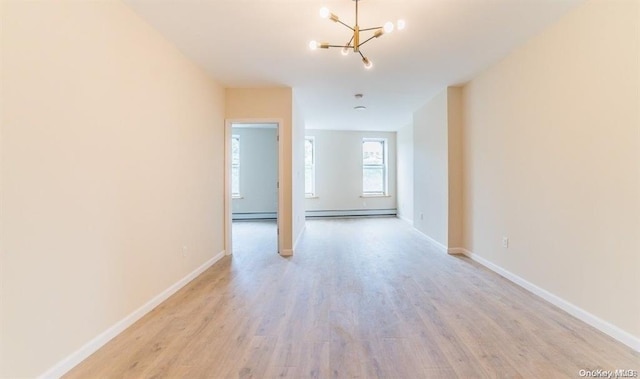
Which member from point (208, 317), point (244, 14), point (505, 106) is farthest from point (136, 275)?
point (505, 106)

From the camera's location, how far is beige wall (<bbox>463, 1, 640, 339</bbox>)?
1.86 m

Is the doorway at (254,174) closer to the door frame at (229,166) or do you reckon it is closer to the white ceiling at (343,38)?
the door frame at (229,166)

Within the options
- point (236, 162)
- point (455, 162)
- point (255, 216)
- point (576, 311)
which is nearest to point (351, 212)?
point (255, 216)

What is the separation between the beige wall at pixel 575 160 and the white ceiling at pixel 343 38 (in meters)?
0.34

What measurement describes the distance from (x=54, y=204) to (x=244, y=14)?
185cm

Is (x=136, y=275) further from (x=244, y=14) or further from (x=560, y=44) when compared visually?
(x=560, y=44)

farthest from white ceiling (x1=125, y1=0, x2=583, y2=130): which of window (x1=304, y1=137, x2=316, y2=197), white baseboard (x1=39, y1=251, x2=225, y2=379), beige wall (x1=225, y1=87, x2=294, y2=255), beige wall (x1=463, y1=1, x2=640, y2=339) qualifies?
window (x1=304, y1=137, x2=316, y2=197)

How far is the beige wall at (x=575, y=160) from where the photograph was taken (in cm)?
Result: 186

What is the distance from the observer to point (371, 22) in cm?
238

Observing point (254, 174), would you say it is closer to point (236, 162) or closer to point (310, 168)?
point (236, 162)

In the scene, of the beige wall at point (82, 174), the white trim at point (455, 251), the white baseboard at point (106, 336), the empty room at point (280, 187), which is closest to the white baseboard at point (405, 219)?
the white trim at point (455, 251)

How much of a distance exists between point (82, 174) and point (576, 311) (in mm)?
3636

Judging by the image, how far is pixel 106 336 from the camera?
74.0 inches

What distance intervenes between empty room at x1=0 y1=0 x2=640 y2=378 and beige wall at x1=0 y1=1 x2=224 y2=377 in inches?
0.5
